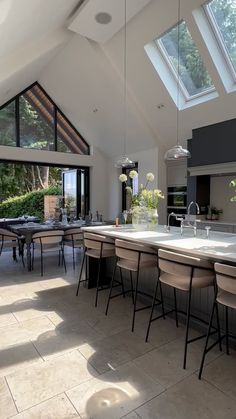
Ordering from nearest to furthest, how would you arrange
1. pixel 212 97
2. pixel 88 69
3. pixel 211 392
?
1. pixel 211 392
2. pixel 212 97
3. pixel 88 69

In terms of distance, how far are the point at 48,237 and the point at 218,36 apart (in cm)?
430

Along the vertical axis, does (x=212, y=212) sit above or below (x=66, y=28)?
below

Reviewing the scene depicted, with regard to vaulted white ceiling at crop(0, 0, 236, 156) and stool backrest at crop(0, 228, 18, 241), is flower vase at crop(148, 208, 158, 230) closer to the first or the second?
vaulted white ceiling at crop(0, 0, 236, 156)

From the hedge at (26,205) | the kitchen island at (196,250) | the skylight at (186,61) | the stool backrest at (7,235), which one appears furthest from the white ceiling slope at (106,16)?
the hedge at (26,205)

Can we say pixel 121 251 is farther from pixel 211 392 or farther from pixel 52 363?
pixel 211 392

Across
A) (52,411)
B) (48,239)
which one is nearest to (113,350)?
(52,411)

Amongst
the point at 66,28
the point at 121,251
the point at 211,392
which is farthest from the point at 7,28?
the point at 211,392

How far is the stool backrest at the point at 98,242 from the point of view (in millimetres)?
3282

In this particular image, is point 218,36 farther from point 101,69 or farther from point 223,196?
point 223,196

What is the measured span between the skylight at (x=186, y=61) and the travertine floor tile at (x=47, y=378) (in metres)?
4.77

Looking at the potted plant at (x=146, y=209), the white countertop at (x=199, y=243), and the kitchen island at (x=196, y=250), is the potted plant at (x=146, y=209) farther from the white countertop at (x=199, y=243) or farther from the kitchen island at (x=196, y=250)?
the white countertop at (x=199, y=243)

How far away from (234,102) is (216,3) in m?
1.48

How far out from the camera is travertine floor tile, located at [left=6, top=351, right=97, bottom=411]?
1778 mm

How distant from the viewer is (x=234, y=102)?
15.0 ft
